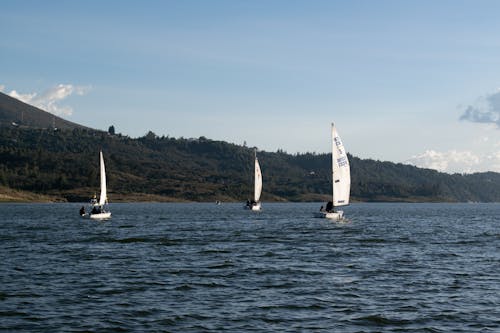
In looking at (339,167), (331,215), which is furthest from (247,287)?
(331,215)

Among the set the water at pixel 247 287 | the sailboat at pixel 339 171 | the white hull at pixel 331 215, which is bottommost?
the water at pixel 247 287

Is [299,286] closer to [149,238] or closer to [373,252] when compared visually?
[373,252]

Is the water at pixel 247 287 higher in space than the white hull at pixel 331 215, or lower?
lower

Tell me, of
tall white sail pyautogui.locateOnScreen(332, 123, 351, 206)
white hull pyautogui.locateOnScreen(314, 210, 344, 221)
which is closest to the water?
tall white sail pyautogui.locateOnScreen(332, 123, 351, 206)

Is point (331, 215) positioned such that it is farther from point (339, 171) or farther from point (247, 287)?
point (247, 287)

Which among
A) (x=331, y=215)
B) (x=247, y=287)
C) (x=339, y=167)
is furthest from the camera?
(x=331, y=215)

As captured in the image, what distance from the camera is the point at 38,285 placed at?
42594mm

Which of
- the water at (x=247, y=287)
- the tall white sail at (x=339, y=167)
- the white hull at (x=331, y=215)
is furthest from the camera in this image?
the white hull at (x=331, y=215)

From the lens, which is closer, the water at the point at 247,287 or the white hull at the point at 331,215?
the water at the point at 247,287

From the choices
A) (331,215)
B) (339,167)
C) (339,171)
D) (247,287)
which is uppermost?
(339,167)

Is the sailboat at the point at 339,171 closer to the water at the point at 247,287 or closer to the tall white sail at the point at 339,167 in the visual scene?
the tall white sail at the point at 339,167

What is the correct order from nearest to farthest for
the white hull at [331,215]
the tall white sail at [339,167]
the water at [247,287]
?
the water at [247,287]
the tall white sail at [339,167]
the white hull at [331,215]

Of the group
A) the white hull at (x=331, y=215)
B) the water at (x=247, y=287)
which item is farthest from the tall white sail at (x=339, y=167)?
the water at (x=247, y=287)

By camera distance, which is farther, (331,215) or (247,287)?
(331,215)
